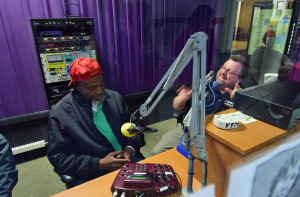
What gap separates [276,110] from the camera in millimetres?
811

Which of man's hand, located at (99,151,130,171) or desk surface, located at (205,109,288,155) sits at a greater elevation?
desk surface, located at (205,109,288,155)

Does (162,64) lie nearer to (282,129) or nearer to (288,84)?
(288,84)

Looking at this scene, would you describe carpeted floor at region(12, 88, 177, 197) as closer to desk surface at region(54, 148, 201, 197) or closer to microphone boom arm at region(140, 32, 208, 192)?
desk surface at region(54, 148, 201, 197)

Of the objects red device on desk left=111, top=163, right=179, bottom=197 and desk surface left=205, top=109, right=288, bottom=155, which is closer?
desk surface left=205, top=109, right=288, bottom=155

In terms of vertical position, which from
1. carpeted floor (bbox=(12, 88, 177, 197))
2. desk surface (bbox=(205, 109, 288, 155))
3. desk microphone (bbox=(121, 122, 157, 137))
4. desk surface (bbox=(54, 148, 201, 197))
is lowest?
carpeted floor (bbox=(12, 88, 177, 197))

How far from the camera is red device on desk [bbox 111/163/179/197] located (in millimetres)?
819

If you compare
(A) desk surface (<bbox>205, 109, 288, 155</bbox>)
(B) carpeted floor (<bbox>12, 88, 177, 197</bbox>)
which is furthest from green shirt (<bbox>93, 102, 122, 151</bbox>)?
(A) desk surface (<bbox>205, 109, 288, 155</bbox>)

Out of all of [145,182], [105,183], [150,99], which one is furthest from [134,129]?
[105,183]

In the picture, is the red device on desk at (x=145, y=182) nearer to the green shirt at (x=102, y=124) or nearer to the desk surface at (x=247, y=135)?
the desk surface at (x=247, y=135)

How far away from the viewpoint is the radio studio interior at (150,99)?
65cm

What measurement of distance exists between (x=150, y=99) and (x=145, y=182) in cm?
36

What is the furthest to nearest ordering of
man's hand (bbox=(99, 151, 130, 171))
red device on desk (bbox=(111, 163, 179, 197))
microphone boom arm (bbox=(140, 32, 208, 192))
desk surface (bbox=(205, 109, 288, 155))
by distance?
man's hand (bbox=(99, 151, 130, 171)), red device on desk (bbox=(111, 163, 179, 197)), desk surface (bbox=(205, 109, 288, 155)), microphone boom arm (bbox=(140, 32, 208, 192))

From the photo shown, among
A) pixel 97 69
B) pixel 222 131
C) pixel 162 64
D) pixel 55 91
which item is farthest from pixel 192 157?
pixel 162 64

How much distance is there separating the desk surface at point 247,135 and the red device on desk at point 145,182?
273 millimetres
